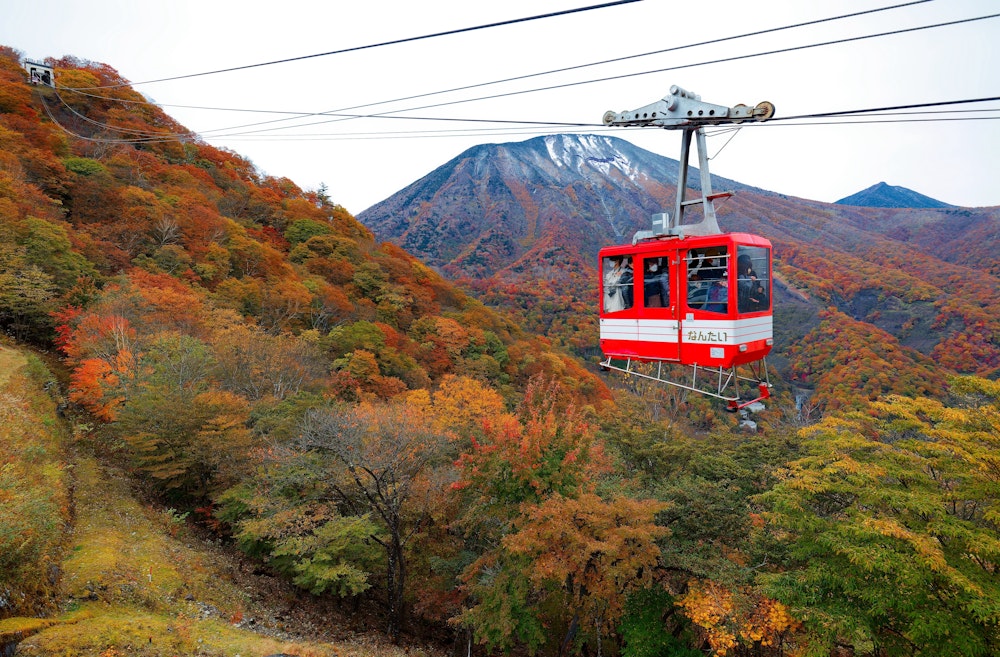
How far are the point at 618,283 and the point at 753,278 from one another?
216 cm

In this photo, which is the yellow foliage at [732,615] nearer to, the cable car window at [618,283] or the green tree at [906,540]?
the green tree at [906,540]

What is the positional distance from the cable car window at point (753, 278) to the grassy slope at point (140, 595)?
10047 mm

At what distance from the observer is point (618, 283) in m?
8.15

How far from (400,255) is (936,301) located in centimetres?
9156

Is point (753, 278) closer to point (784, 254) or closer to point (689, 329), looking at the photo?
point (689, 329)

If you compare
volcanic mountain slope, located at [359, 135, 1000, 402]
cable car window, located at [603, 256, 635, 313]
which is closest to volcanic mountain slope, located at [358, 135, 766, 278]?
volcanic mountain slope, located at [359, 135, 1000, 402]

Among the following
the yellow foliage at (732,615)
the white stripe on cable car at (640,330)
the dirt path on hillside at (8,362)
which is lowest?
the yellow foliage at (732,615)

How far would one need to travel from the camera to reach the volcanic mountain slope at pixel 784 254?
240 ft

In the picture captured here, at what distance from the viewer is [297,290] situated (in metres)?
28.8

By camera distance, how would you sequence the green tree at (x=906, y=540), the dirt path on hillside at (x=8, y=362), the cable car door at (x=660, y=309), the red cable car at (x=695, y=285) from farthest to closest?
the dirt path on hillside at (x=8, y=362), the green tree at (x=906, y=540), the cable car door at (x=660, y=309), the red cable car at (x=695, y=285)

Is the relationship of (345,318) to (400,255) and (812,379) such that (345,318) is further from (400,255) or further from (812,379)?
(812,379)

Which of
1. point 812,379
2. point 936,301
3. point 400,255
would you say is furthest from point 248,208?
point 936,301

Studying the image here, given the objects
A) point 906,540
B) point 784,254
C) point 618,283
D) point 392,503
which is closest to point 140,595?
point 392,503

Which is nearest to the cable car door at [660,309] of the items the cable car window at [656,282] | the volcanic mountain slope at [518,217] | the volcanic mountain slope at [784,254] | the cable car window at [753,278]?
the cable car window at [656,282]
